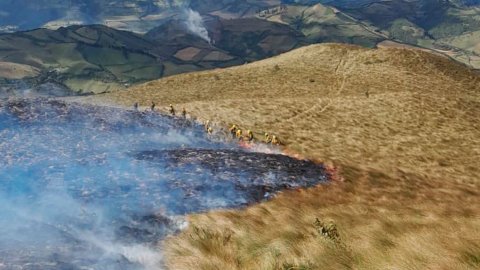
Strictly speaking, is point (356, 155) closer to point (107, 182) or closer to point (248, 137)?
point (248, 137)

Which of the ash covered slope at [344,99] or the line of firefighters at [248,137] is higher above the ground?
the line of firefighters at [248,137]

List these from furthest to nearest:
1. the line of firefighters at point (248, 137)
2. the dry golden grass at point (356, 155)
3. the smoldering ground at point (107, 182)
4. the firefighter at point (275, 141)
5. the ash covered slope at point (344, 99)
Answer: the ash covered slope at point (344, 99) → the line of firefighters at point (248, 137) → the firefighter at point (275, 141) → the smoldering ground at point (107, 182) → the dry golden grass at point (356, 155)

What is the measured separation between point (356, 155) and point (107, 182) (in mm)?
21211

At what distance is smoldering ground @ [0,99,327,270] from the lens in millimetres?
11750

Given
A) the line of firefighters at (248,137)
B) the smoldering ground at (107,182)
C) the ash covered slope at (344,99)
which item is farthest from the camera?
the ash covered slope at (344,99)

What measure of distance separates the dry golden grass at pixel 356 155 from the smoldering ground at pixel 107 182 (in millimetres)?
1768

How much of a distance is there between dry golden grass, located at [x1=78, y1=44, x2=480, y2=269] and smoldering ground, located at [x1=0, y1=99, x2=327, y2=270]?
177cm

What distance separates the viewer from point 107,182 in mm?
19844

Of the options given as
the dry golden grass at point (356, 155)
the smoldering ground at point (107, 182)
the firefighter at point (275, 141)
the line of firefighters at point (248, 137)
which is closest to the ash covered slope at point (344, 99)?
the dry golden grass at point (356, 155)

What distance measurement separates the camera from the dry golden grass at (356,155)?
1020 cm

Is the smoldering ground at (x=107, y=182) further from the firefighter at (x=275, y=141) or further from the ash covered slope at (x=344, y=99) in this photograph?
the ash covered slope at (x=344, y=99)

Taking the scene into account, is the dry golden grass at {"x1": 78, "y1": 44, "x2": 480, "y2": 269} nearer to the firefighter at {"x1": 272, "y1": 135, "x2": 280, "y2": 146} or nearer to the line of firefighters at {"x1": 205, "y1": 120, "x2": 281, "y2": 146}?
the firefighter at {"x1": 272, "y1": 135, "x2": 280, "y2": 146}

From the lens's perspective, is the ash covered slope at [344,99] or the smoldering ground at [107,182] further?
the ash covered slope at [344,99]

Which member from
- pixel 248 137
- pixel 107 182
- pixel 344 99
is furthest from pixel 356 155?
pixel 344 99
